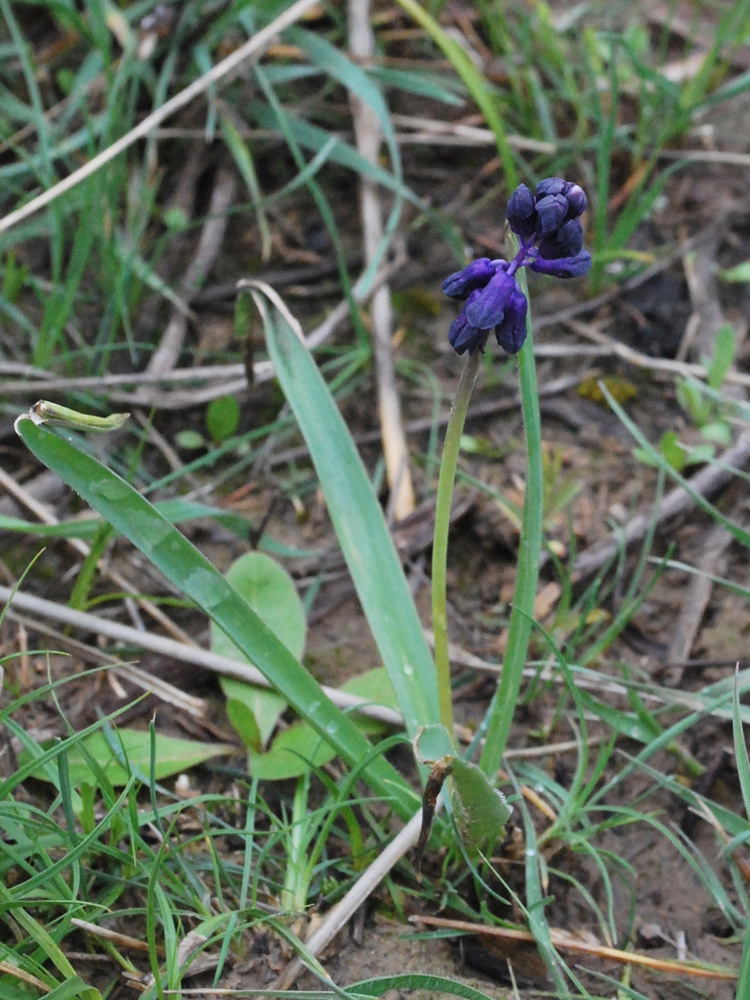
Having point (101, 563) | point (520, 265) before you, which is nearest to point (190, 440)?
point (101, 563)

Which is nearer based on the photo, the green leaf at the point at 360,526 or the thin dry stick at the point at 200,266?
the green leaf at the point at 360,526

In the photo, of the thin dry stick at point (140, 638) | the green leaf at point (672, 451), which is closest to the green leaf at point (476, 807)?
the thin dry stick at point (140, 638)

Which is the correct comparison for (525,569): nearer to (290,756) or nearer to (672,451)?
(290,756)

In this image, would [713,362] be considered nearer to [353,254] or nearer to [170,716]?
[353,254]

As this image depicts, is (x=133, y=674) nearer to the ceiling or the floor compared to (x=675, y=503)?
nearer to the ceiling

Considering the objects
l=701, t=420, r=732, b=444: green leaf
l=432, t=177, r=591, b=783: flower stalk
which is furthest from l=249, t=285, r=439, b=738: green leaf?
l=701, t=420, r=732, b=444: green leaf

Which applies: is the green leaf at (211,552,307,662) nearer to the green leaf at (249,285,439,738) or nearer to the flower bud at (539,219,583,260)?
the green leaf at (249,285,439,738)

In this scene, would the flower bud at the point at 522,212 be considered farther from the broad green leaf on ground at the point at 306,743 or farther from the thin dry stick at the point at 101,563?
the thin dry stick at the point at 101,563

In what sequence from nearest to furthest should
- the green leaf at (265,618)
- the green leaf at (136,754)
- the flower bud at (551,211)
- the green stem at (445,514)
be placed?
the flower bud at (551,211) < the green stem at (445,514) < the green leaf at (136,754) < the green leaf at (265,618)
